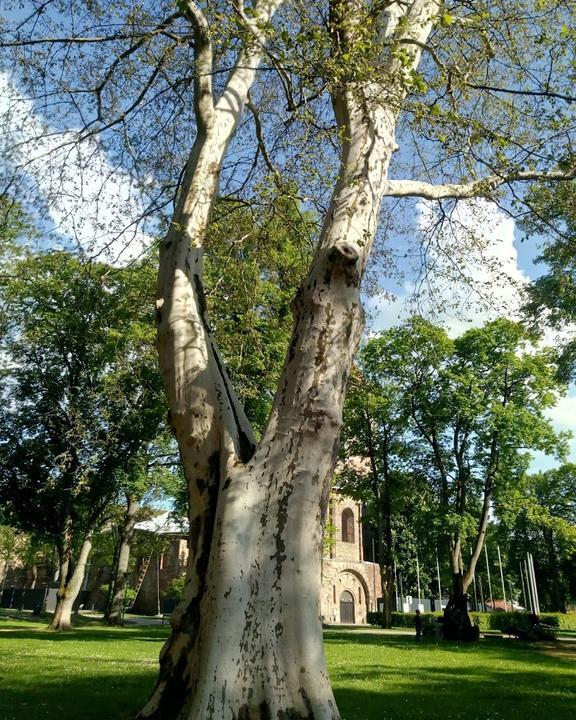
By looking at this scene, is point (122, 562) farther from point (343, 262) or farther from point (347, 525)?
point (343, 262)

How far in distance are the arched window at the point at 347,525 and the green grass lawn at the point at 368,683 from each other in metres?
30.1

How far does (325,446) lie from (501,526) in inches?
1313

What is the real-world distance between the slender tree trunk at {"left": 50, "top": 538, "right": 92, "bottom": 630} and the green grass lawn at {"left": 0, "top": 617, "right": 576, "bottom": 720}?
7.70 m

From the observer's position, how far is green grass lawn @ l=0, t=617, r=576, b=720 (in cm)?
721

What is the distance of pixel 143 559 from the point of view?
1747 inches

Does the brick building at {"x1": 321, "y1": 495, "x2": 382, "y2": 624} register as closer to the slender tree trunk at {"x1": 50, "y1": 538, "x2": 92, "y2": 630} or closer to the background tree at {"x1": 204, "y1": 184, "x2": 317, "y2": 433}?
the slender tree trunk at {"x1": 50, "y1": 538, "x2": 92, "y2": 630}

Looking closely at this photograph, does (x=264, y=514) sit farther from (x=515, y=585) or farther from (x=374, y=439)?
(x=515, y=585)

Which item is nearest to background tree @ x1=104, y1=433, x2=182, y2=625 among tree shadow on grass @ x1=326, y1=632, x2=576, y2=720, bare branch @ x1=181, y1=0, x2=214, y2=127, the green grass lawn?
the green grass lawn

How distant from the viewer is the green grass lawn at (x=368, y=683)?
7215mm

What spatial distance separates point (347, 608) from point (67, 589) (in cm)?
2584

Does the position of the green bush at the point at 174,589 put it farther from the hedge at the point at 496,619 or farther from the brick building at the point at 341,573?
the hedge at the point at 496,619

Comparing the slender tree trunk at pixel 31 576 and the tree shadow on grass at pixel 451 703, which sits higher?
the slender tree trunk at pixel 31 576

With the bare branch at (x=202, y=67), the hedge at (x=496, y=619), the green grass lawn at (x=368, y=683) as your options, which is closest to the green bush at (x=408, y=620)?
the hedge at (x=496, y=619)

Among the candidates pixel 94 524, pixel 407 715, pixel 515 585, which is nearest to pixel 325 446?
pixel 407 715
